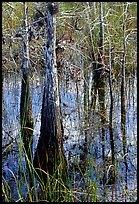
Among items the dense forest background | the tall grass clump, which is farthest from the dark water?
the tall grass clump

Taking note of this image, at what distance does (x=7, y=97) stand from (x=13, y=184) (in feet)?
20.6

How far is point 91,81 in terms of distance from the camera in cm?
1597

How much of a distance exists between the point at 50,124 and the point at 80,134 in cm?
169

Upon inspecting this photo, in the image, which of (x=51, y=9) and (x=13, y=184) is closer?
(x=13, y=184)

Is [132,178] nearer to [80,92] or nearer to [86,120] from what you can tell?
[86,120]

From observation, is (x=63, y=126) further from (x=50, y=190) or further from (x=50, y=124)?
(x=50, y=190)

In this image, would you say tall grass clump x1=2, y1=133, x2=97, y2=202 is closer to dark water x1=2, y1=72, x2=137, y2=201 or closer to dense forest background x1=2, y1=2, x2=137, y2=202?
dense forest background x1=2, y1=2, x2=137, y2=202

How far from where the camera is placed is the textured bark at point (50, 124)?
8.27 m

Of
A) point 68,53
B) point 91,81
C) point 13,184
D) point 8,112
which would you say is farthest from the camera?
point 91,81

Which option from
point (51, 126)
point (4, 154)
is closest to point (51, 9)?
point (51, 126)

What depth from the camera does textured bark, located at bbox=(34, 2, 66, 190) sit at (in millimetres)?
8266

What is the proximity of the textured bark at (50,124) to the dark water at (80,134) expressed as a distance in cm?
42

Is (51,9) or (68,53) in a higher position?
(51,9)

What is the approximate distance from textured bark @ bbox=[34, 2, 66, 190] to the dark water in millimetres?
425
